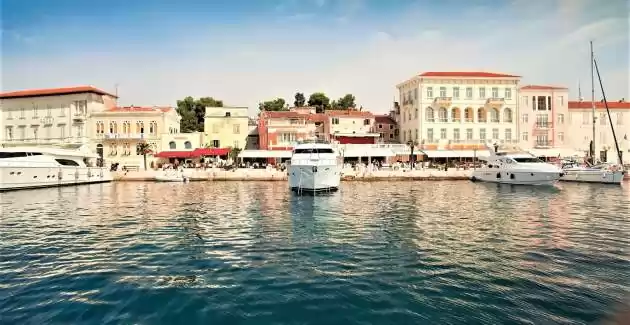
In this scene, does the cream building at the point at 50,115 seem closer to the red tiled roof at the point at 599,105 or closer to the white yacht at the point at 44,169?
the white yacht at the point at 44,169

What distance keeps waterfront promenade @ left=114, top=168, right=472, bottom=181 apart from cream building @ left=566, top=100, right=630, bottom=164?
81.3 feet

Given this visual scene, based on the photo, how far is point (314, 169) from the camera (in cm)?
2772

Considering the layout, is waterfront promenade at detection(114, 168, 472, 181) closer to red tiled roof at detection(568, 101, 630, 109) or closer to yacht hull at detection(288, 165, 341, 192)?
yacht hull at detection(288, 165, 341, 192)

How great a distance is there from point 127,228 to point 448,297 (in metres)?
12.6

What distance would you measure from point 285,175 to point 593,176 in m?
31.5

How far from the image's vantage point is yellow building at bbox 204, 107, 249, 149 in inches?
2308

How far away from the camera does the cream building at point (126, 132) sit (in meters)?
55.2

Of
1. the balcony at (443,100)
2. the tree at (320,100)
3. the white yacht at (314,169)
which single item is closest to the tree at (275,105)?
the tree at (320,100)

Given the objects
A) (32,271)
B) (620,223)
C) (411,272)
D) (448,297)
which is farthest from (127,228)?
(620,223)

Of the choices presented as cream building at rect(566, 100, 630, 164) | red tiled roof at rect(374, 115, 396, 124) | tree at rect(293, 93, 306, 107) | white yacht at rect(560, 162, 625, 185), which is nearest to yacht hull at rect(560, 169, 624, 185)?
white yacht at rect(560, 162, 625, 185)

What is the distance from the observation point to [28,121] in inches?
2271

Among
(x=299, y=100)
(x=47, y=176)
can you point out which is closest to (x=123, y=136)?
(x=47, y=176)

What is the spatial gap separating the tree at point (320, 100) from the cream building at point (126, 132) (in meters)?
29.3

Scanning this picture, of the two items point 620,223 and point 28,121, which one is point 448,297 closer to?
Answer: point 620,223
